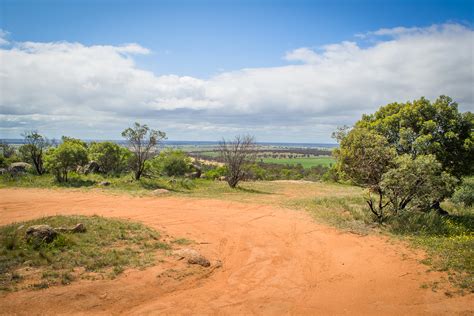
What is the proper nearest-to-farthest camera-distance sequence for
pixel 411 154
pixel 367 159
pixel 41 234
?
pixel 41 234, pixel 367 159, pixel 411 154

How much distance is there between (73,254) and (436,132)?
55.7 ft

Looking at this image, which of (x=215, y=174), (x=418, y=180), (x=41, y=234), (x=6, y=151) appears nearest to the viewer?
(x=41, y=234)

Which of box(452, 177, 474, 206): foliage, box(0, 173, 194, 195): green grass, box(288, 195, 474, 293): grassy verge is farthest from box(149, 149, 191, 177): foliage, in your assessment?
box(452, 177, 474, 206): foliage

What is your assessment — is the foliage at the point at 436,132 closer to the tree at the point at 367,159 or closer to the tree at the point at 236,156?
the tree at the point at 367,159

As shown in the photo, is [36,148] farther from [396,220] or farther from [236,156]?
[396,220]

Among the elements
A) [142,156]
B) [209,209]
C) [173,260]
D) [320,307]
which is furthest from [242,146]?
Answer: [320,307]

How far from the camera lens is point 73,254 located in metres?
8.68

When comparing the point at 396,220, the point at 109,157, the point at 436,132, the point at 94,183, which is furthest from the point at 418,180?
the point at 109,157

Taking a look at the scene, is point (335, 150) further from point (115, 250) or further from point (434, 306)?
point (115, 250)

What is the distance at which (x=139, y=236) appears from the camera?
10.8 m

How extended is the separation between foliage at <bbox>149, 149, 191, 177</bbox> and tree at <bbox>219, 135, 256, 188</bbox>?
26.4 feet

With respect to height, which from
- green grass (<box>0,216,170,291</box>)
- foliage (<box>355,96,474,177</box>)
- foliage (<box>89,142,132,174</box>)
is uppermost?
foliage (<box>355,96,474,177</box>)

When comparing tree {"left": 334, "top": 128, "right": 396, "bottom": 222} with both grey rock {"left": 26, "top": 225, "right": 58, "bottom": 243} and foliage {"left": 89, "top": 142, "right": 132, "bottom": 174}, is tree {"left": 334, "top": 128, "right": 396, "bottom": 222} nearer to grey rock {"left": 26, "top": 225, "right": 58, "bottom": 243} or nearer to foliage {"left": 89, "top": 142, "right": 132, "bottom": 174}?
grey rock {"left": 26, "top": 225, "right": 58, "bottom": 243}

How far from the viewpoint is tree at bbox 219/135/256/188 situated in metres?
26.0
